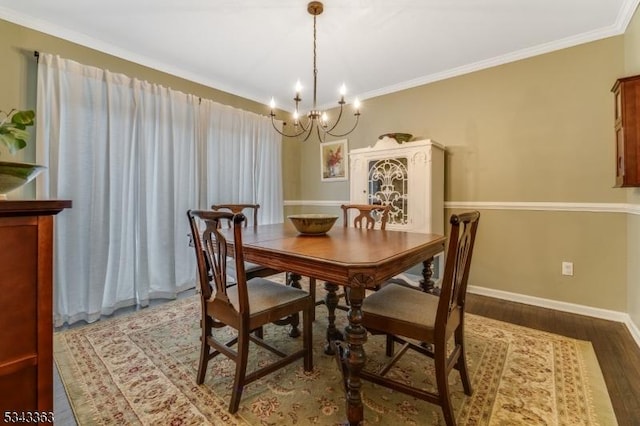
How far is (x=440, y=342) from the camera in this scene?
1.22 m

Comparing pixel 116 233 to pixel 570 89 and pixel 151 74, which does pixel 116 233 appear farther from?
pixel 570 89

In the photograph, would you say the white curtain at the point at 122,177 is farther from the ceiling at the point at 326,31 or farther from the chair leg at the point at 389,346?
the chair leg at the point at 389,346

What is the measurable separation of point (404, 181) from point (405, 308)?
181 cm

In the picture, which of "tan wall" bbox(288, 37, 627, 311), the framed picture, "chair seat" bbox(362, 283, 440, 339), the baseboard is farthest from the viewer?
the framed picture

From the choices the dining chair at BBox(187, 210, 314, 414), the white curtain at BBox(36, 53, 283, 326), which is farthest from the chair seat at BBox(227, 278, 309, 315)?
the white curtain at BBox(36, 53, 283, 326)

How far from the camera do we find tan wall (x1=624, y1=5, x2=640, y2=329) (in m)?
2.04

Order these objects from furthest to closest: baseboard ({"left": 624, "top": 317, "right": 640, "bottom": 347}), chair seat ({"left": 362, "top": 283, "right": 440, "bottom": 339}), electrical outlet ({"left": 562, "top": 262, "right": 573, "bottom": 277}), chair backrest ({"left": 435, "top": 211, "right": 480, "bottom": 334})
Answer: electrical outlet ({"left": 562, "top": 262, "right": 573, "bottom": 277}) < baseboard ({"left": 624, "top": 317, "right": 640, "bottom": 347}) < chair seat ({"left": 362, "top": 283, "right": 440, "bottom": 339}) < chair backrest ({"left": 435, "top": 211, "right": 480, "bottom": 334})

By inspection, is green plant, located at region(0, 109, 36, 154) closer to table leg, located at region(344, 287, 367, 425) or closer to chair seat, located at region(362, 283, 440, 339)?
table leg, located at region(344, 287, 367, 425)

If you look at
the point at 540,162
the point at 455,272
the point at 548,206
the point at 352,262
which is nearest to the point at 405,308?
the point at 455,272

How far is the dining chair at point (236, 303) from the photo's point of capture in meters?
1.36

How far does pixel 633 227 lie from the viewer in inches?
85.0

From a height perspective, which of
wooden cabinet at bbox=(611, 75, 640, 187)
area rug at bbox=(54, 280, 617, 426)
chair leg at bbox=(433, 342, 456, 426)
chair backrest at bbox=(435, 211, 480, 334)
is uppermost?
wooden cabinet at bbox=(611, 75, 640, 187)

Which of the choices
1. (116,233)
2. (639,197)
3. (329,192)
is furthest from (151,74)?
(639,197)

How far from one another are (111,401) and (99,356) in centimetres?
53
